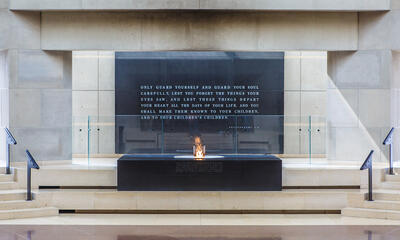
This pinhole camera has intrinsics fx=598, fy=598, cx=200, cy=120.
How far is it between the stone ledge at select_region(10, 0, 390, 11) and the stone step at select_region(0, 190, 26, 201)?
15.9 ft

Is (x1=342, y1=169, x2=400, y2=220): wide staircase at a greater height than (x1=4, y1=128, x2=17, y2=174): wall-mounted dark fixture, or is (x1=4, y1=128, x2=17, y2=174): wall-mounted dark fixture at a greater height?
(x1=4, y1=128, x2=17, y2=174): wall-mounted dark fixture

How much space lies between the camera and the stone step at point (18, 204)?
→ 12.9 meters

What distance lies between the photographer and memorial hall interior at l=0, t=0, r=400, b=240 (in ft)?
43.7

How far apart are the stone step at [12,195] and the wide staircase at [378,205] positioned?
7152 millimetres

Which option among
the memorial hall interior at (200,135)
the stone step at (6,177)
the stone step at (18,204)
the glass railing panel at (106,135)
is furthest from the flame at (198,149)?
the stone step at (6,177)

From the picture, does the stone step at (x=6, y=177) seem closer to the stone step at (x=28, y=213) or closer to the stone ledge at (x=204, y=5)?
the stone step at (x=28, y=213)

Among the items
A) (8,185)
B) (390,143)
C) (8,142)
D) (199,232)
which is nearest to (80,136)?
(8,142)

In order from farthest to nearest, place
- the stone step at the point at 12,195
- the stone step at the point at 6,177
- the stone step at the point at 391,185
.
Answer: the stone step at the point at 6,177 < the stone step at the point at 391,185 < the stone step at the point at 12,195

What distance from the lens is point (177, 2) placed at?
1514cm

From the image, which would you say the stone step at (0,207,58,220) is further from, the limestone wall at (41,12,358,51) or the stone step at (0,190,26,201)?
the limestone wall at (41,12,358,51)

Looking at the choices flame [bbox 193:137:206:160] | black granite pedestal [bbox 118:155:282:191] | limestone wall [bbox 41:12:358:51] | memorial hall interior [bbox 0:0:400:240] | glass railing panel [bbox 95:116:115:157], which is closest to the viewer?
memorial hall interior [bbox 0:0:400:240]

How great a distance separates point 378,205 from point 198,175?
4.01 metres

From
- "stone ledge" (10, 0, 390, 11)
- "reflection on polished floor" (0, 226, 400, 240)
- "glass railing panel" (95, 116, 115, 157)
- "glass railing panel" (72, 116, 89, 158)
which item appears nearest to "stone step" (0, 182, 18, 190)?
"glass railing panel" (72, 116, 89, 158)

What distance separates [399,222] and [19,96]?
32.1 feet
